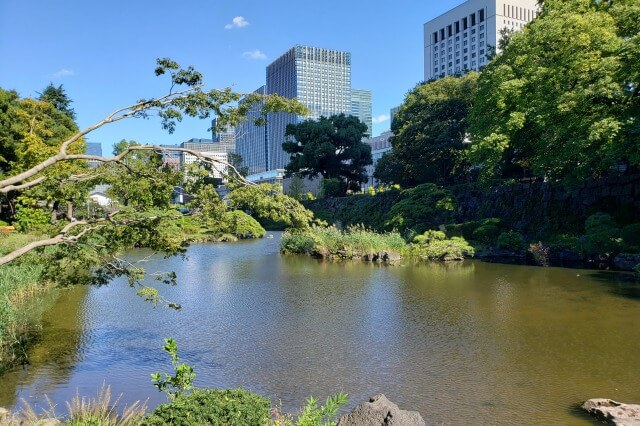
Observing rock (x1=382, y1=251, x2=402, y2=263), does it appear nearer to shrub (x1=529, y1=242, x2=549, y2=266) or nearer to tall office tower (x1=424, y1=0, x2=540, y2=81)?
shrub (x1=529, y1=242, x2=549, y2=266)

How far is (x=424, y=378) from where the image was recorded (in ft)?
22.7

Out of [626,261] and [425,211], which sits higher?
[425,211]

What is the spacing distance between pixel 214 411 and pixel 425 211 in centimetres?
2294

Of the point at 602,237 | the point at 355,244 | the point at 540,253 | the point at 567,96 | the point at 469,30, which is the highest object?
the point at 469,30

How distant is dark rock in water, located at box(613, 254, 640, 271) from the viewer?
1594 centimetres

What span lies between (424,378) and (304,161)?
125 feet

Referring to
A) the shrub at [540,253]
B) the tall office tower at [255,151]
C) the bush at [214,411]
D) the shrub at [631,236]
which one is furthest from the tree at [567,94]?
the tall office tower at [255,151]

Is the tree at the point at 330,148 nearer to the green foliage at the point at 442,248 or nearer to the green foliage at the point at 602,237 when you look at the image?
the green foliage at the point at 442,248

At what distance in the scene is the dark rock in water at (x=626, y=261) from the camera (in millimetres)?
15938

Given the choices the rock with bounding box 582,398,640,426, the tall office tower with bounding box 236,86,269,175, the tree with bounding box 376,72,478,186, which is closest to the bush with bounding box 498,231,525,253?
the tree with bounding box 376,72,478,186

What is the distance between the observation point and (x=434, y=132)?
102ft

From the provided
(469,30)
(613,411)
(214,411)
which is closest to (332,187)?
(613,411)

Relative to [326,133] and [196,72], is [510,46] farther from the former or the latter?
[326,133]

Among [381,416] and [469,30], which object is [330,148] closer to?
[381,416]
